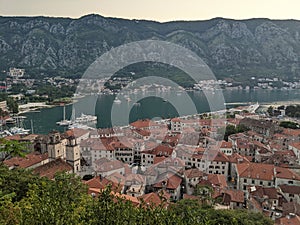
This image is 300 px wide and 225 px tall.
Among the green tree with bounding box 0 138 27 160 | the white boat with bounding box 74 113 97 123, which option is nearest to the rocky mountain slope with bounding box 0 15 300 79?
the white boat with bounding box 74 113 97 123

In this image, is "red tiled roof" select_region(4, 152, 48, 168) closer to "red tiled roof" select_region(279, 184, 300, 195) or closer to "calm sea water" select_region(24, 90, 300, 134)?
"red tiled roof" select_region(279, 184, 300, 195)

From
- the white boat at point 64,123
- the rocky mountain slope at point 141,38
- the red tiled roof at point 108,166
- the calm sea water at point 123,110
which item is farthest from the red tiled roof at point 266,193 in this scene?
the rocky mountain slope at point 141,38

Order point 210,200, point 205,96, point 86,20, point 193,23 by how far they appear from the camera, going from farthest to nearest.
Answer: point 193,23 → point 86,20 → point 205,96 → point 210,200

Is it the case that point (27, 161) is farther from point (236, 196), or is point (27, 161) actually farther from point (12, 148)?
point (12, 148)

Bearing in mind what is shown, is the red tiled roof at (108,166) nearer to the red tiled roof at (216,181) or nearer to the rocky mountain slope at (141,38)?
the red tiled roof at (216,181)

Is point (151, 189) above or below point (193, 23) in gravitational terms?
below

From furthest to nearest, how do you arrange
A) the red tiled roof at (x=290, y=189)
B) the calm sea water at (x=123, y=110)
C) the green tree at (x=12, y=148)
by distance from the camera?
the calm sea water at (x=123, y=110), the red tiled roof at (x=290, y=189), the green tree at (x=12, y=148)

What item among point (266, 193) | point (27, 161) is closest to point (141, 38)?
point (27, 161)

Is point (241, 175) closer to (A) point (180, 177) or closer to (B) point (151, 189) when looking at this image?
(A) point (180, 177)

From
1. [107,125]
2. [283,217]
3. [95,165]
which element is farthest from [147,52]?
[283,217]
